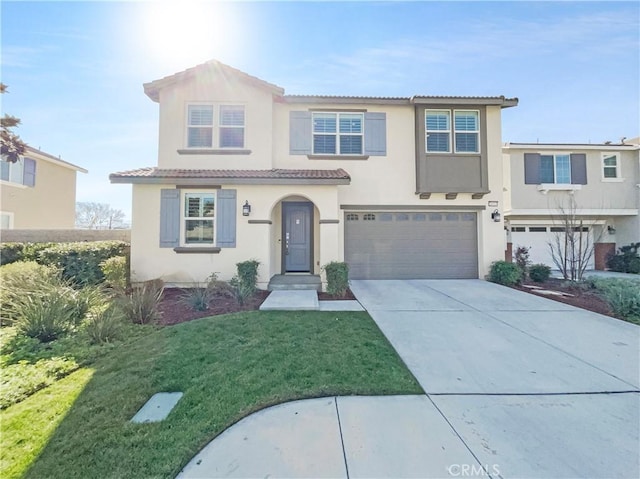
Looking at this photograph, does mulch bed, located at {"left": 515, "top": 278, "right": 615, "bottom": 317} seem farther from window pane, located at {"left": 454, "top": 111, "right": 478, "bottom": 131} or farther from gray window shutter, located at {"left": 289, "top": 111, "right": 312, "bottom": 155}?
gray window shutter, located at {"left": 289, "top": 111, "right": 312, "bottom": 155}

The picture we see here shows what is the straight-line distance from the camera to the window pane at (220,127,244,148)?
10555 millimetres

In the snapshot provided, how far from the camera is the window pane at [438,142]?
11047 millimetres

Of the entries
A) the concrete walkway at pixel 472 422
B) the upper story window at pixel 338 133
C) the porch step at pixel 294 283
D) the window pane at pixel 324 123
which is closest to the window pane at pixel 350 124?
the upper story window at pixel 338 133

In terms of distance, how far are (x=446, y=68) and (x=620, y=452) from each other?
11.4m

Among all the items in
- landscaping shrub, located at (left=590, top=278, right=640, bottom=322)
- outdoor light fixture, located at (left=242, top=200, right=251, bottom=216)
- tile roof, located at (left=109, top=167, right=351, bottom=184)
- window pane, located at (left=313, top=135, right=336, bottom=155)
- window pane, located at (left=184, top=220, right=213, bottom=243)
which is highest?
window pane, located at (left=313, top=135, right=336, bottom=155)

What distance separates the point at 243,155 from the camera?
10.4 m

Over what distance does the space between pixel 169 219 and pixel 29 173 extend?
14041mm

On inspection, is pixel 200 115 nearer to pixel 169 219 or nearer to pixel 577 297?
pixel 169 219

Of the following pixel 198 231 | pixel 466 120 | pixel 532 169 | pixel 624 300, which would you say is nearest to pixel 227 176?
pixel 198 231

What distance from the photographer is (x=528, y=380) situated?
12.6 ft

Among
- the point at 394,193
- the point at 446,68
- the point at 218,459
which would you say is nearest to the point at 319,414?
the point at 218,459

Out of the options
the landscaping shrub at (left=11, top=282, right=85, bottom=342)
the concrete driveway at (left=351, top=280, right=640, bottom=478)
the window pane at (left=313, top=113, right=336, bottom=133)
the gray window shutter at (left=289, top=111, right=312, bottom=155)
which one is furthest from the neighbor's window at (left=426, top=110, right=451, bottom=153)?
the landscaping shrub at (left=11, top=282, right=85, bottom=342)

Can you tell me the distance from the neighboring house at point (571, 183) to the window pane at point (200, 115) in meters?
14.1

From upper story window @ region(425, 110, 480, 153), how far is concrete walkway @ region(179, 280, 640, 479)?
7884 millimetres
